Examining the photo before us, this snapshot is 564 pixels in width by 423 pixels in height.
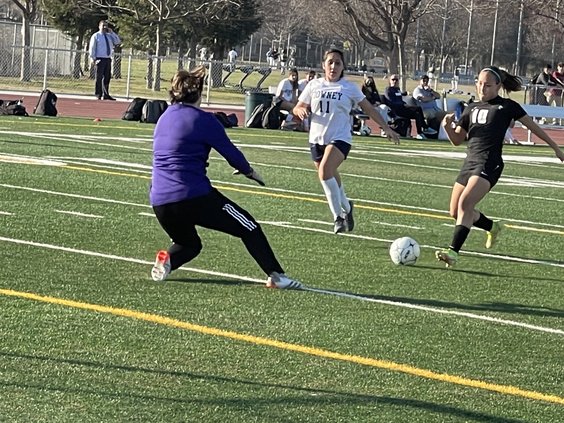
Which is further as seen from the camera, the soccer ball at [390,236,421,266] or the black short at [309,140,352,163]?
the black short at [309,140,352,163]

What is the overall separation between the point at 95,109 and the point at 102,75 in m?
1.22

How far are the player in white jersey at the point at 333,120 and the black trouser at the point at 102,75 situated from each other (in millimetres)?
21742

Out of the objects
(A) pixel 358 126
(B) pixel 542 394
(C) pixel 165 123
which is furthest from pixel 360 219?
(A) pixel 358 126

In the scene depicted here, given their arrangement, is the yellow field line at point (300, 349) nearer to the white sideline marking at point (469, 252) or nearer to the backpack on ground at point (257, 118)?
the white sideline marking at point (469, 252)

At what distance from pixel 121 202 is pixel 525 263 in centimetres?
479

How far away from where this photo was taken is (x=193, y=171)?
30.9 ft

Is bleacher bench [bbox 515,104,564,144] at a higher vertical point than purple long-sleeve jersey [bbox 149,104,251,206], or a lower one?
lower

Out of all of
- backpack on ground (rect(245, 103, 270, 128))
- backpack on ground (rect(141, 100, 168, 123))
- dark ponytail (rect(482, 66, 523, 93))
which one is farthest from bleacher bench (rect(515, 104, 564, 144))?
dark ponytail (rect(482, 66, 523, 93))

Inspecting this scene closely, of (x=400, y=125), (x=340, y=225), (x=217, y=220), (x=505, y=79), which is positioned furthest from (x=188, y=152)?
(x=400, y=125)

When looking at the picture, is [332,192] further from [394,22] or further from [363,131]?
[394,22]

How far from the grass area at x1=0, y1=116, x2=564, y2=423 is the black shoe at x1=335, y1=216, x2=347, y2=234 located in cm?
12

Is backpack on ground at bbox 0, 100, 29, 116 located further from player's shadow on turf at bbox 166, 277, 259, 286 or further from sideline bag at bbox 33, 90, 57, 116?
player's shadow on turf at bbox 166, 277, 259, 286

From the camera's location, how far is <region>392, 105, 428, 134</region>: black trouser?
31781 mm

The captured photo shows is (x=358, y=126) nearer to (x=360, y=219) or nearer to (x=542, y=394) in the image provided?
(x=360, y=219)
